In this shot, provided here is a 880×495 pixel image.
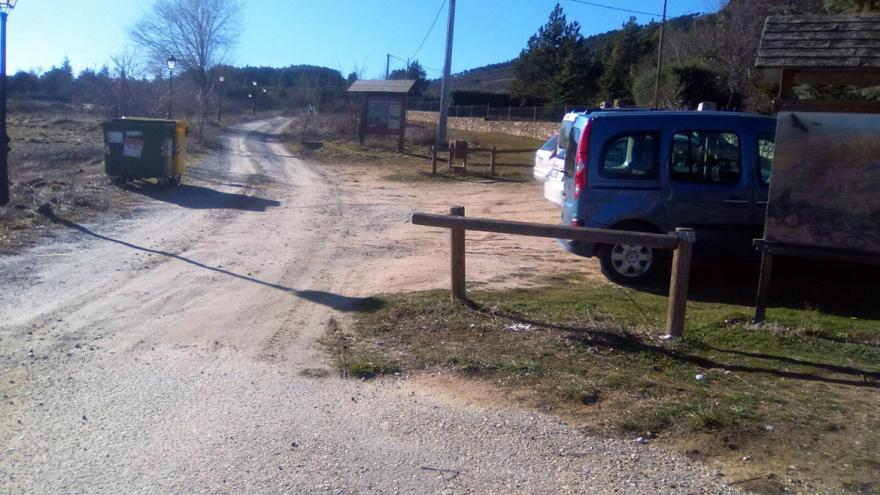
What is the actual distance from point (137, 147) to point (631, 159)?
12.7m

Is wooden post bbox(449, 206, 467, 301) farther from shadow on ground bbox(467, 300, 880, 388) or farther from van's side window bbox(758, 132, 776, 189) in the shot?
van's side window bbox(758, 132, 776, 189)

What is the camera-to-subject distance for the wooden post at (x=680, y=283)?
270 inches

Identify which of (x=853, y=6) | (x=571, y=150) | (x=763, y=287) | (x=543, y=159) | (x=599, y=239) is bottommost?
(x=763, y=287)

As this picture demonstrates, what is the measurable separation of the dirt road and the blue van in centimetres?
143

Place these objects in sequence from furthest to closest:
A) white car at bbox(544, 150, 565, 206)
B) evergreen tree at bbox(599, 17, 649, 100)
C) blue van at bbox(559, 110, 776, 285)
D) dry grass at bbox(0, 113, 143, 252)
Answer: evergreen tree at bbox(599, 17, 649, 100), white car at bbox(544, 150, 565, 206), dry grass at bbox(0, 113, 143, 252), blue van at bbox(559, 110, 776, 285)

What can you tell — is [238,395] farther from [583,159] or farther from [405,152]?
[405,152]

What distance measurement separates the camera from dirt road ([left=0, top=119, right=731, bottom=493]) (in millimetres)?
4496

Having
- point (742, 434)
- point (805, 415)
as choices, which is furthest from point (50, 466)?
point (805, 415)

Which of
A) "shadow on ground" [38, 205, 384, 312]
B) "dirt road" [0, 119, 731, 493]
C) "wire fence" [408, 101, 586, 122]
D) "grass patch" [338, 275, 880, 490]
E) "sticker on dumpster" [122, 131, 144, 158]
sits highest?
"wire fence" [408, 101, 586, 122]

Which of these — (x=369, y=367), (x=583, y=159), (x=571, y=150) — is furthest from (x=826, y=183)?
(x=369, y=367)

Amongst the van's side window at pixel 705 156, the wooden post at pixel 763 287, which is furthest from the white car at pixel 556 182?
the wooden post at pixel 763 287

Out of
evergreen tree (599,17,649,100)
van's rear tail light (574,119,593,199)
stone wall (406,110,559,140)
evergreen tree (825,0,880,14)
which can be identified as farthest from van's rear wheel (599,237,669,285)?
evergreen tree (599,17,649,100)

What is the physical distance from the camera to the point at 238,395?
568cm

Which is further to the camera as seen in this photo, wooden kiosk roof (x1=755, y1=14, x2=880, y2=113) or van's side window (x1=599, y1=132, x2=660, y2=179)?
van's side window (x1=599, y1=132, x2=660, y2=179)
